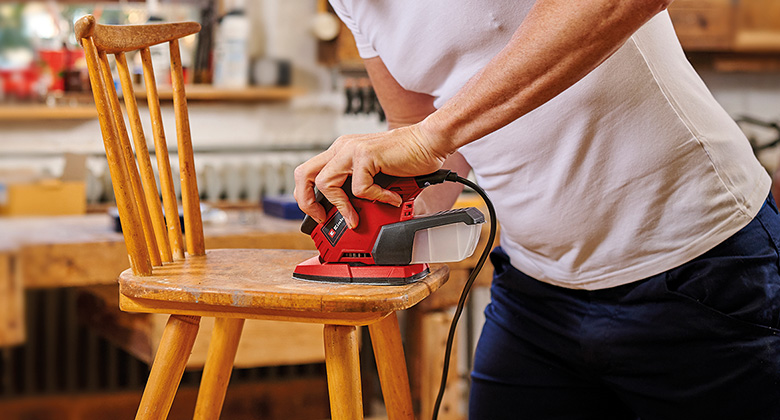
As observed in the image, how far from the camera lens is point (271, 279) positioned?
2.46ft

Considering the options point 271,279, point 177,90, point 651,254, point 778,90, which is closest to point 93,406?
point 177,90

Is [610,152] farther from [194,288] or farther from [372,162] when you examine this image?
[194,288]

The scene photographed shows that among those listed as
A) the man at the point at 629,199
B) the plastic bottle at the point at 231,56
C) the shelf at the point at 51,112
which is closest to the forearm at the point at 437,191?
the man at the point at 629,199

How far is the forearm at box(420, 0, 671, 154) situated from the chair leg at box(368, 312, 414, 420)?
0.94 ft

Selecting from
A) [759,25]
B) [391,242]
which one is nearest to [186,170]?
[391,242]

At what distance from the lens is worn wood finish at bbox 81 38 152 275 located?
0.77 metres

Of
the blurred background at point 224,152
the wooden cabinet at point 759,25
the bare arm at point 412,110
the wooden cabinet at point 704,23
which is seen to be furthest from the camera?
the wooden cabinet at point 759,25

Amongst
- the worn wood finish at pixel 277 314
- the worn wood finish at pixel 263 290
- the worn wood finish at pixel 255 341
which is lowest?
the worn wood finish at pixel 255 341

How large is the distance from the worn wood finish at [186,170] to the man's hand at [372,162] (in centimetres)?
29

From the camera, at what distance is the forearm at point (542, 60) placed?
58 centimetres

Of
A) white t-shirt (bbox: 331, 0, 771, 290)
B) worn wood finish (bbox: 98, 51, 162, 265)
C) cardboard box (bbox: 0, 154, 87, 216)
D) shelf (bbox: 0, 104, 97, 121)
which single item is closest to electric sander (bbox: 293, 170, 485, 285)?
white t-shirt (bbox: 331, 0, 771, 290)

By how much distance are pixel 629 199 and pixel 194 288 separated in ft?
1.45

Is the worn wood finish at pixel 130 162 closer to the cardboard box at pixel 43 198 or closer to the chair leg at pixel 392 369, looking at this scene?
the chair leg at pixel 392 369

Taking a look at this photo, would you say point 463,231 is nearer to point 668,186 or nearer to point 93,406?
point 668,186
